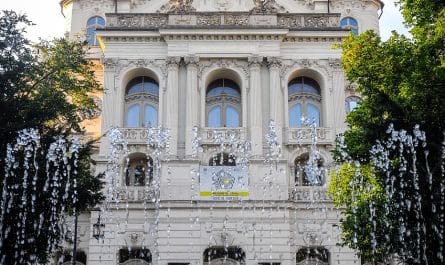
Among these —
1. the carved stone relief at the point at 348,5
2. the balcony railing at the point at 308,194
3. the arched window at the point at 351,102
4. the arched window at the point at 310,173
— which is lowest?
the balcony railing at the point at 308,194

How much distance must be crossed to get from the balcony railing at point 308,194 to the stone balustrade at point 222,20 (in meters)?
9.32

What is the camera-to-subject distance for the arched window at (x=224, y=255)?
118 ft

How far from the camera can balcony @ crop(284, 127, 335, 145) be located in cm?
3828

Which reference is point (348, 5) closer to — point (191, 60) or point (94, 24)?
point (191, 60)

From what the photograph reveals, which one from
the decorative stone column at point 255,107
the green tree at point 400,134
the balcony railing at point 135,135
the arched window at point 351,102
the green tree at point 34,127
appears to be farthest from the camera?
the arched window at point 351,102

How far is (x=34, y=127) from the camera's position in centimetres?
2522

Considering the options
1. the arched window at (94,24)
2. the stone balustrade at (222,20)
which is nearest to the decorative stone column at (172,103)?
the stone balustrade at (222,20)

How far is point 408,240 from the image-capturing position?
2350 cm

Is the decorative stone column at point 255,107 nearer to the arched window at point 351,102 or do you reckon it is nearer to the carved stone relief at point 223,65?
the carved stone relief at point 223,65

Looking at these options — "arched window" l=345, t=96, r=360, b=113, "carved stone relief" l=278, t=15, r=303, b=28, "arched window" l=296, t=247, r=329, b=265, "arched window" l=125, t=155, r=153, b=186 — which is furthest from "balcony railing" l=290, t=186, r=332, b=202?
"carved stone relief" l=278, t=15, r=303, b=28

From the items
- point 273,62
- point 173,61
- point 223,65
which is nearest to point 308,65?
point 273,62

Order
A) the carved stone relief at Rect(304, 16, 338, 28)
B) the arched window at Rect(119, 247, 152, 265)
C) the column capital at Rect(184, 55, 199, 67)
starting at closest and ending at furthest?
1. the arched window at Rect(119, 247, 152, 265)
2. the column capital at Rect(184, 55, 199, 67)
3. the carved stone relief at Rect(304, 16, 338, 28)

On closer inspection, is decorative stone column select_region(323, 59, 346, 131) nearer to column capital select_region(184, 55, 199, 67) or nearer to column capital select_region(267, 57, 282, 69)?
column capital select_region(267, 57, 282, 69)

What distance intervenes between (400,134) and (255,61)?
54.3 feet
